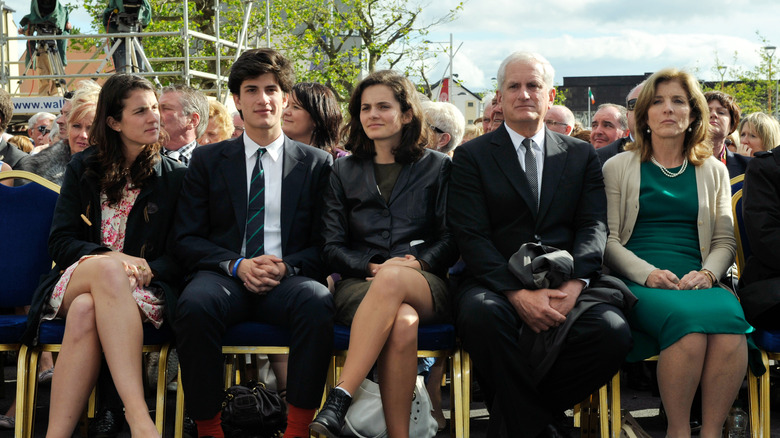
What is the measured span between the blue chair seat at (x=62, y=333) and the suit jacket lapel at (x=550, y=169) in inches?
72.3

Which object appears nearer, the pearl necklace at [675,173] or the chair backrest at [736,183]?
the pearl necklace at [675,173]

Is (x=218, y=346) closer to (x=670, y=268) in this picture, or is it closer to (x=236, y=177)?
(x=236, y=177)

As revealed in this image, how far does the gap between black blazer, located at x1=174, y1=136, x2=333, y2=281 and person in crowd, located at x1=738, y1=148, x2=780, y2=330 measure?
203 centimetres

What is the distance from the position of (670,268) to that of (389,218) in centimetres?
137

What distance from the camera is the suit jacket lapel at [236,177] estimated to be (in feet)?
12.5

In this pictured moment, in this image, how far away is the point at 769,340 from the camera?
3402mm

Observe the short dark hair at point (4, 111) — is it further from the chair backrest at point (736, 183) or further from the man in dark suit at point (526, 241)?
the chair backrest at point (736, 183)

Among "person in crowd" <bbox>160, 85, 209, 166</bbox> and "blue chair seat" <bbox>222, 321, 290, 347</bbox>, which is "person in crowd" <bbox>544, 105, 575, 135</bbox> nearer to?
"person in crowd" <bbox>160, 85, 209, 166</bbox>

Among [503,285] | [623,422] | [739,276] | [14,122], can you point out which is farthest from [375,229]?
[14,122]

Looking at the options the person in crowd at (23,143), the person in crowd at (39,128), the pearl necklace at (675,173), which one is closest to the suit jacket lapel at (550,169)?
the pearl necklace at (675,173)

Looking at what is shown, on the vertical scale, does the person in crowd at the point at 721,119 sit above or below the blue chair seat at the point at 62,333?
above

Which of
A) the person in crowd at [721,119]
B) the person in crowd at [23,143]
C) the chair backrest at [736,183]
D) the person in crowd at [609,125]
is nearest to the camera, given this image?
the chair backrest at [736,183]

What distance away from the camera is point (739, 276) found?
12.9 ft

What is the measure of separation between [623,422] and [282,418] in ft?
5.37
